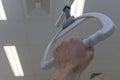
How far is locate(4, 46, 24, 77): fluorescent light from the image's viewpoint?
375cm

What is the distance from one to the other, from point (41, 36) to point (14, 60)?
121cm

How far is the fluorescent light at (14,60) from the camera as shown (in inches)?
148

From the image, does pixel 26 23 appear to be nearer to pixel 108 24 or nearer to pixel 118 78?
pixel 108 24

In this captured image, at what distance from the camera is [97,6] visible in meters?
2.68

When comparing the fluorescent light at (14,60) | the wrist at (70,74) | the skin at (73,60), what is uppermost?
the fluorescent light at (14,60)

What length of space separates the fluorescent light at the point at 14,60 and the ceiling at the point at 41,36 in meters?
0.09

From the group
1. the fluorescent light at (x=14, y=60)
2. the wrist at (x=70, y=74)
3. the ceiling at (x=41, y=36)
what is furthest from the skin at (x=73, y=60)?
the fluorescent light at (x=14, y=60)

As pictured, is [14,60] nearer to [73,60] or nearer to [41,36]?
[41,36]

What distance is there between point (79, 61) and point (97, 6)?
2.23m

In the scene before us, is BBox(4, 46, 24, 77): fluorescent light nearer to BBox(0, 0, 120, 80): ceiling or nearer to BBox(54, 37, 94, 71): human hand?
BBox(0, 0, 120, 80): ceiling

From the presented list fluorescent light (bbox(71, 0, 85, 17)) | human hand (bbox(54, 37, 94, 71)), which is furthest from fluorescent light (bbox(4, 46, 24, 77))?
human hand (bbox(54, 37, 94, 71))

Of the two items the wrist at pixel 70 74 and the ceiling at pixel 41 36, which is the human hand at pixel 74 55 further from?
the ceiling at pixel 41 36

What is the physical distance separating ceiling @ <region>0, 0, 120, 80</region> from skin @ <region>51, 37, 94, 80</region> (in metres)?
1.46

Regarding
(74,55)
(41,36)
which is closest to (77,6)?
(41,36)
